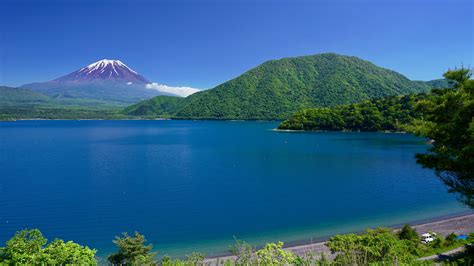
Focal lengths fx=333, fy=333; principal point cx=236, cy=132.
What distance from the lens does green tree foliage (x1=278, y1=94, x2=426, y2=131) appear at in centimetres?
12038

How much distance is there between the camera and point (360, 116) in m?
125

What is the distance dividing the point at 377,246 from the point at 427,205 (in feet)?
77.3

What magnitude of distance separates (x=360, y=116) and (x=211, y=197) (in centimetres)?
10132

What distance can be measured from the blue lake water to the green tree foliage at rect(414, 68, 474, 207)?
48.5 feet

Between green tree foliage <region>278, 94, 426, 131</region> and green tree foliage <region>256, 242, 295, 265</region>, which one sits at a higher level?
green tree foliage <region>278, 94, 426, 131</region>

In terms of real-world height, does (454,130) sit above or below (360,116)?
below

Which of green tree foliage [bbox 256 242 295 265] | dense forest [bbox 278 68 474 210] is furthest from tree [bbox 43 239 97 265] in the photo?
dense forest [bbox 278 68 474 210]

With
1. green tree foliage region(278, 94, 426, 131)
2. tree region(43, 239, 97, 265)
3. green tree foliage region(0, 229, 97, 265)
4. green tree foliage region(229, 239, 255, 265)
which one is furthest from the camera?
green tree foliage region(278, 94, 426, 131)

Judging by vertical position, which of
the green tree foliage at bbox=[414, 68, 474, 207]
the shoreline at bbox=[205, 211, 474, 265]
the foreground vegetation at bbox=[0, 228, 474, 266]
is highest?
the green tree foliage at bbox=[414, 68, 474, 207]

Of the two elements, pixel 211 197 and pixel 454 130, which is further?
pixel 211 197

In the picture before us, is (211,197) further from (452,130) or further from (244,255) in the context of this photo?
(244,255)

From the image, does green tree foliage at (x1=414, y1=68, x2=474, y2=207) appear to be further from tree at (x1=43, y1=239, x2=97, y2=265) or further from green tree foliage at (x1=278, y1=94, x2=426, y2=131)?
green tree foliage at (x1=278, y1=94, x2=426, y2=131)

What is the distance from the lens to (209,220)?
1160 inches

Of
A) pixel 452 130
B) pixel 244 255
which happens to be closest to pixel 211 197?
pixel 452 130
